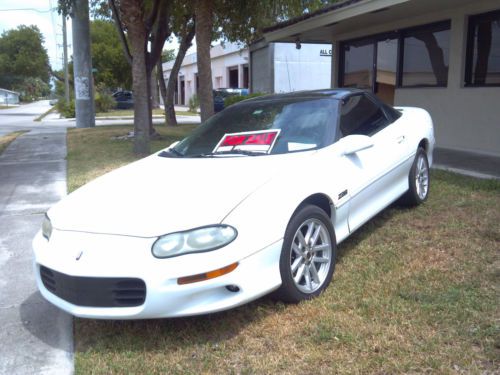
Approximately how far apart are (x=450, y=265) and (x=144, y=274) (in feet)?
8.04

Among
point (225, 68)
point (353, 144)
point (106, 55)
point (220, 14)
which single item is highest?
point (106, 55)

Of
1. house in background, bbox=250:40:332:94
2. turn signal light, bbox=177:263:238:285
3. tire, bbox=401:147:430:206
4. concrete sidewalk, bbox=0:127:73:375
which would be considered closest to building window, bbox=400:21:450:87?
tire, bbox=401:147:430:206

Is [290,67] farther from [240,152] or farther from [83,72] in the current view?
[240,152]

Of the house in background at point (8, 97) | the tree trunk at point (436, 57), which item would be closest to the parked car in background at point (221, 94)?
the tree trunk at point (436, 57)

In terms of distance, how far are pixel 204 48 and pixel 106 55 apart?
35806 mm

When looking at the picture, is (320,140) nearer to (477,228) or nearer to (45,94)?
(477,228)

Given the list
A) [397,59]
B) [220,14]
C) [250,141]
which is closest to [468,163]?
[397,59]

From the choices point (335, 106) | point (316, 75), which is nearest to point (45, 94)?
point (316, 75)

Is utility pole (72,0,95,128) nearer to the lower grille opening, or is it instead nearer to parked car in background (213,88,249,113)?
parked car in background (213,88,249,113)

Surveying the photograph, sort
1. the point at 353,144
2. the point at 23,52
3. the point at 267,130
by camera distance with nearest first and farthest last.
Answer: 1. the point at 353,144
2. the point at 267,130
3. the point at 23,52

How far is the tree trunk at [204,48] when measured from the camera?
32.2ft

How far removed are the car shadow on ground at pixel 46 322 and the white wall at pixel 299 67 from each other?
77.4 feet

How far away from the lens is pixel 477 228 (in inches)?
190

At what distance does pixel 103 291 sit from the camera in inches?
114
